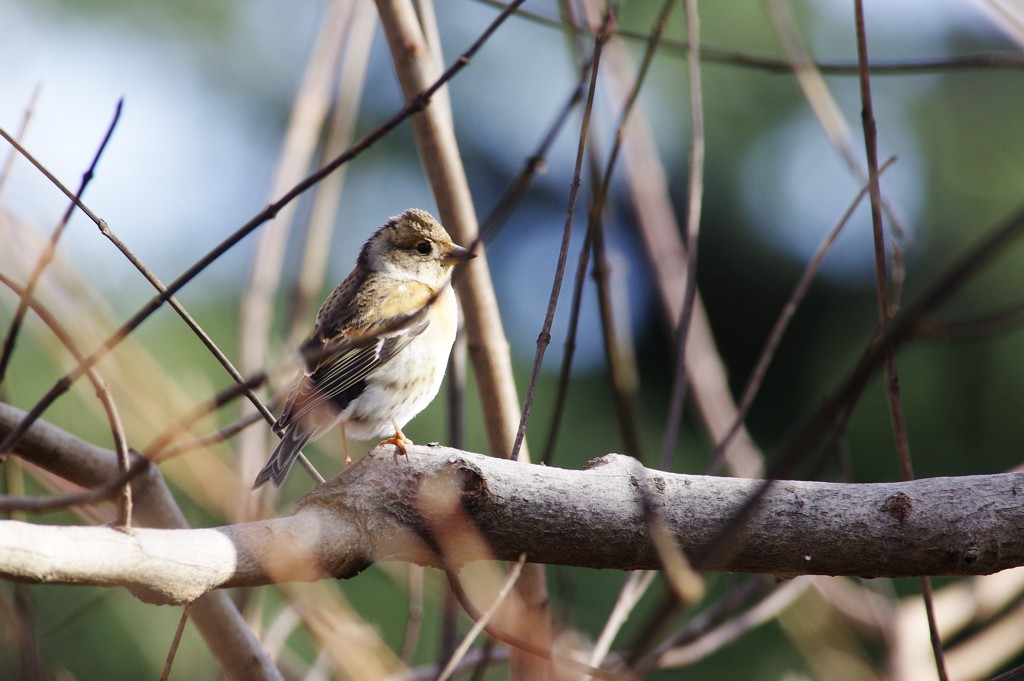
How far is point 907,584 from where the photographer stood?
651 cm

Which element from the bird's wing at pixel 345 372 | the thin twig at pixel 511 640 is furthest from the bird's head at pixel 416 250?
the thin twig at pixel 511 640

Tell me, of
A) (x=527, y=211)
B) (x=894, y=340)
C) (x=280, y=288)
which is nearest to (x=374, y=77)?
(x=527, y=211)

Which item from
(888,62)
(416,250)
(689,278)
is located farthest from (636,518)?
(416,250)

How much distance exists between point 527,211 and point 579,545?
6.81 metres

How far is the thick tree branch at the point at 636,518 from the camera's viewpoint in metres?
2.34

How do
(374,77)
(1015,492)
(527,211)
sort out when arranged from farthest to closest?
(374,77) < (527,211) < (1015,492)

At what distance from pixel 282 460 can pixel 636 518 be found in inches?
57.4

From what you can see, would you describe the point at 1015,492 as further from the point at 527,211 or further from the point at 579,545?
the point at 527,211

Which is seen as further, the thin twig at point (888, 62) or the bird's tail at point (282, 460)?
the bird's tail at point (282, 460)

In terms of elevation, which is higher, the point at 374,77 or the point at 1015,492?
the point at 374,77

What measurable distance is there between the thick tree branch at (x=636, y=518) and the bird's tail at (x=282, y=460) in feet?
3.10

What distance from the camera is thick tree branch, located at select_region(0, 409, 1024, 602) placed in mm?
2336

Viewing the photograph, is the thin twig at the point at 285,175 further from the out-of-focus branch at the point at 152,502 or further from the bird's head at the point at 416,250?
the bird's head at the point at 416,250

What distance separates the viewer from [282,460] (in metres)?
3.36
